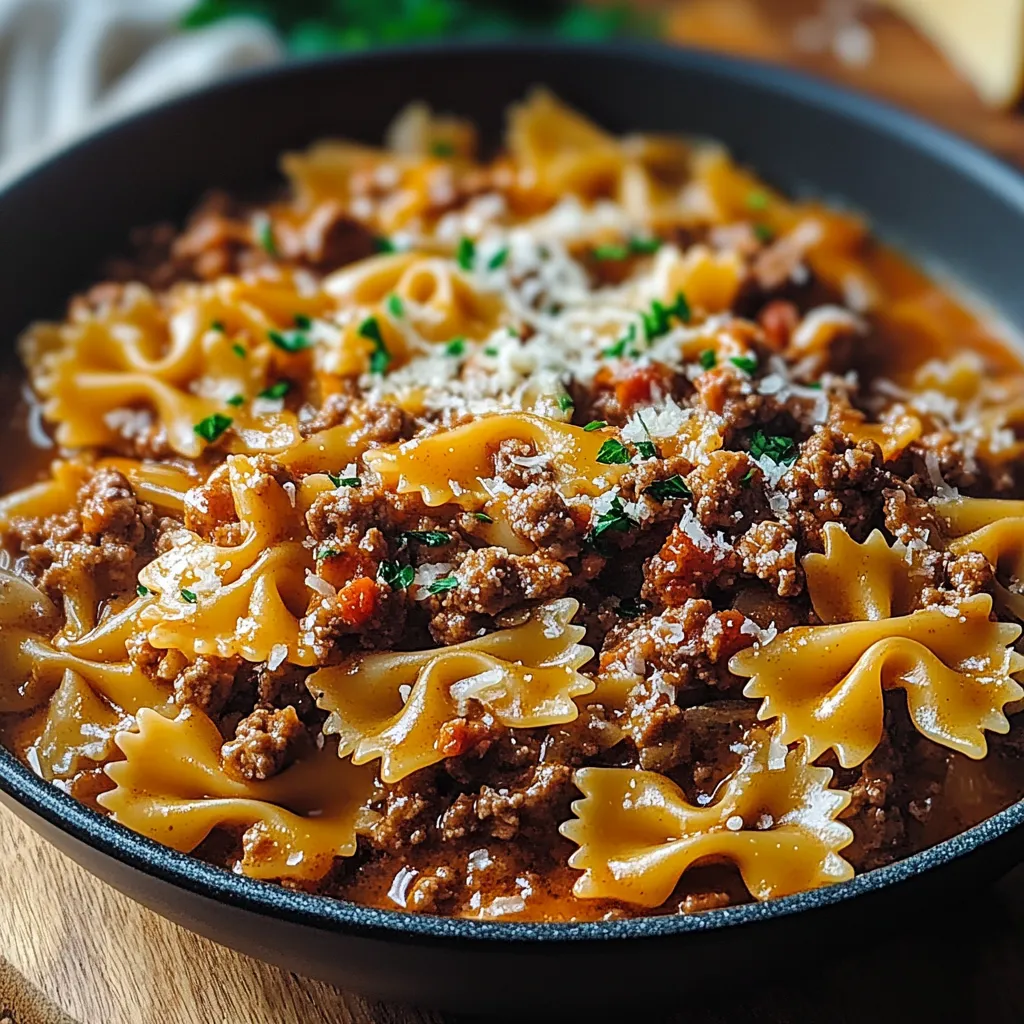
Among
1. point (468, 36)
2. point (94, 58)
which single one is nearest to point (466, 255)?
point (468, 36)

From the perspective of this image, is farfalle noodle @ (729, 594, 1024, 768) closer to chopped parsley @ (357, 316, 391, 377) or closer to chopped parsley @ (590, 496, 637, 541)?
chopped parsley @ (590, 496, 637, 541)

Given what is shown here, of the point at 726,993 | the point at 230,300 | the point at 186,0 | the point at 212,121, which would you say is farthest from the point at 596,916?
the point at 186,0

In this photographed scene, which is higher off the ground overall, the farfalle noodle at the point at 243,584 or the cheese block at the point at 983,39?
the cheese block at the point at 983,39

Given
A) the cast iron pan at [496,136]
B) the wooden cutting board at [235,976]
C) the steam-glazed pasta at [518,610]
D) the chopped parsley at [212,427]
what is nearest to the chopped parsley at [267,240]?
the cast iron pan at [496,136]

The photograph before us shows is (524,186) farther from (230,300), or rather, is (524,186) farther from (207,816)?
(207,816)

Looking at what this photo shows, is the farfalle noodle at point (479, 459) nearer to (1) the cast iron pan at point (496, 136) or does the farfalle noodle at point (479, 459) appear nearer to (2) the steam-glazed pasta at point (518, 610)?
(2) the steam-glazed pasta at point (518, 610)

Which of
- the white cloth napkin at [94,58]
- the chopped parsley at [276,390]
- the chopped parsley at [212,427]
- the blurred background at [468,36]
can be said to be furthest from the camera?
the blurred background at [468,36]

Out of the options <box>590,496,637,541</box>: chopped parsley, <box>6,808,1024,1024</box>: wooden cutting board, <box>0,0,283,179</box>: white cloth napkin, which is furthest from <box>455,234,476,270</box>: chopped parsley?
<box>6,808,1024,1024</box>: wooden cutting board
